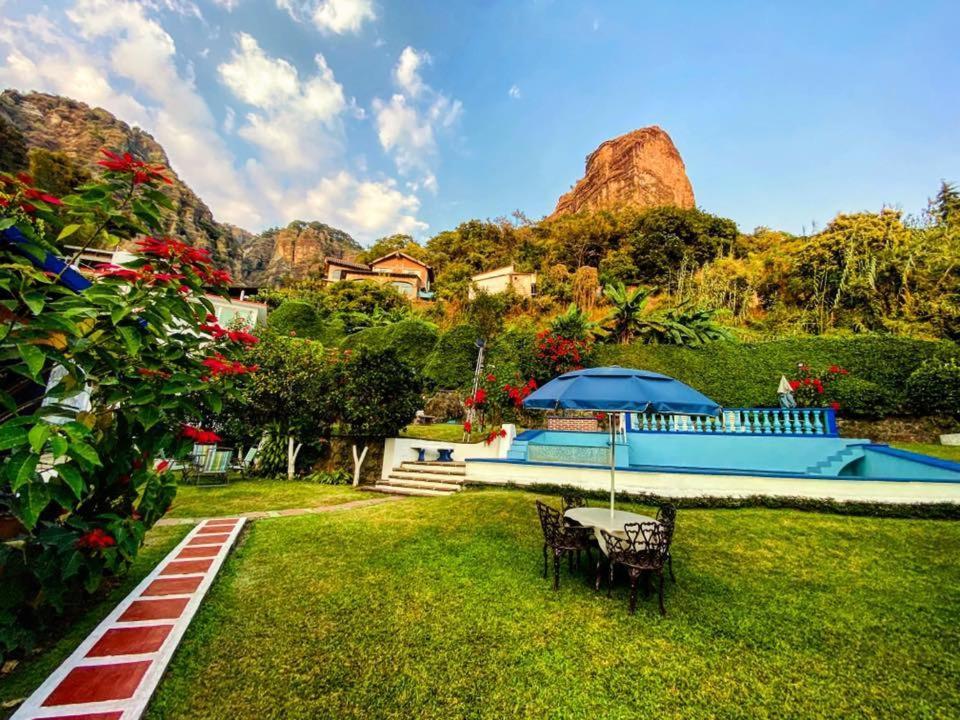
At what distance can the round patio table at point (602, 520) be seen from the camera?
16.1ft

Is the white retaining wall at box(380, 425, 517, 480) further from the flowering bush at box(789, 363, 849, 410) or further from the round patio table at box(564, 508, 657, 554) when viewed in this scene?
the flowering bush at box(789, 363, 849, 410)

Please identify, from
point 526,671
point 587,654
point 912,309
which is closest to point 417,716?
point 526,671

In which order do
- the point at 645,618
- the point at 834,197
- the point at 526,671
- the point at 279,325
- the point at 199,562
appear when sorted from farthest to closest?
the point at 279,325
the point at 834,197
the point at 199,562
the point at 645,618
the point at 526,671

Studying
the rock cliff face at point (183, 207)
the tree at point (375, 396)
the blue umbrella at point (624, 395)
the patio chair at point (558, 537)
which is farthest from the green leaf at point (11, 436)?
the rock cliff face at point (183, 207)

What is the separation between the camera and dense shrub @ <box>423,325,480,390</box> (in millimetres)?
20062

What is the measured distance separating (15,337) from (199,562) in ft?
14.6

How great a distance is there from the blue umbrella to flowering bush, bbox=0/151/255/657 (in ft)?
13.1

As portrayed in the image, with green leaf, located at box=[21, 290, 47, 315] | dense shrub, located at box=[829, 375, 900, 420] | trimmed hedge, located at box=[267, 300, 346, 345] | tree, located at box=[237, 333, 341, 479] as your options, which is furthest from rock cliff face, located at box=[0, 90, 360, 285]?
green leaf, located at box=[21, 290, 47, 315]

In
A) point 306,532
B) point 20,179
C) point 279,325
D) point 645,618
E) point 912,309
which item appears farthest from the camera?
point 279,325

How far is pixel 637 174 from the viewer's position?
63469mm

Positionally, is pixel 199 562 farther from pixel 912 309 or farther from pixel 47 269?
pixel 912 309

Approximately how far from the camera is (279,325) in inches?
1023

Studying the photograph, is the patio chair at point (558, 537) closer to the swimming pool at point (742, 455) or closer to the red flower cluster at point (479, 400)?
the swimming pool at point (742, 455)

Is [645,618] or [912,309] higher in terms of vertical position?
[912,309]
